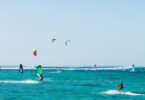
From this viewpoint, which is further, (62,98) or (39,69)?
(39,69)

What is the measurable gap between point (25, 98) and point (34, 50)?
9341 millimetres

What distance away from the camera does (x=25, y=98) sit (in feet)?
116

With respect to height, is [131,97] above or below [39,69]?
below

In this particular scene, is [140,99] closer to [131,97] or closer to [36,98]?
[131,97]

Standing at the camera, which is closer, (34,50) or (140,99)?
(140,99)

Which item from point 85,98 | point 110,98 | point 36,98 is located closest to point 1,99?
point 36,98

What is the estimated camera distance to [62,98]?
36094 mm

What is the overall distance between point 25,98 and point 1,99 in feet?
8.80

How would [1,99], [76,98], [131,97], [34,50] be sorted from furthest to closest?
1. [34,50]
2. [131,97]
3. [76,98]
4. [1,99]

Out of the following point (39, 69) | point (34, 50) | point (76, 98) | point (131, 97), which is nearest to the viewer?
point (76, 98)

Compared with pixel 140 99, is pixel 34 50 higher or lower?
higher

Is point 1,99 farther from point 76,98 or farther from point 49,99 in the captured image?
point 76,98

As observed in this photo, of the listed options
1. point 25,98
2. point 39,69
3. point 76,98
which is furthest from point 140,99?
point 39,69

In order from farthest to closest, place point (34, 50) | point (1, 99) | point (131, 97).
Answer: point (34, 50)
point (131, 97)
point (1, 99)
